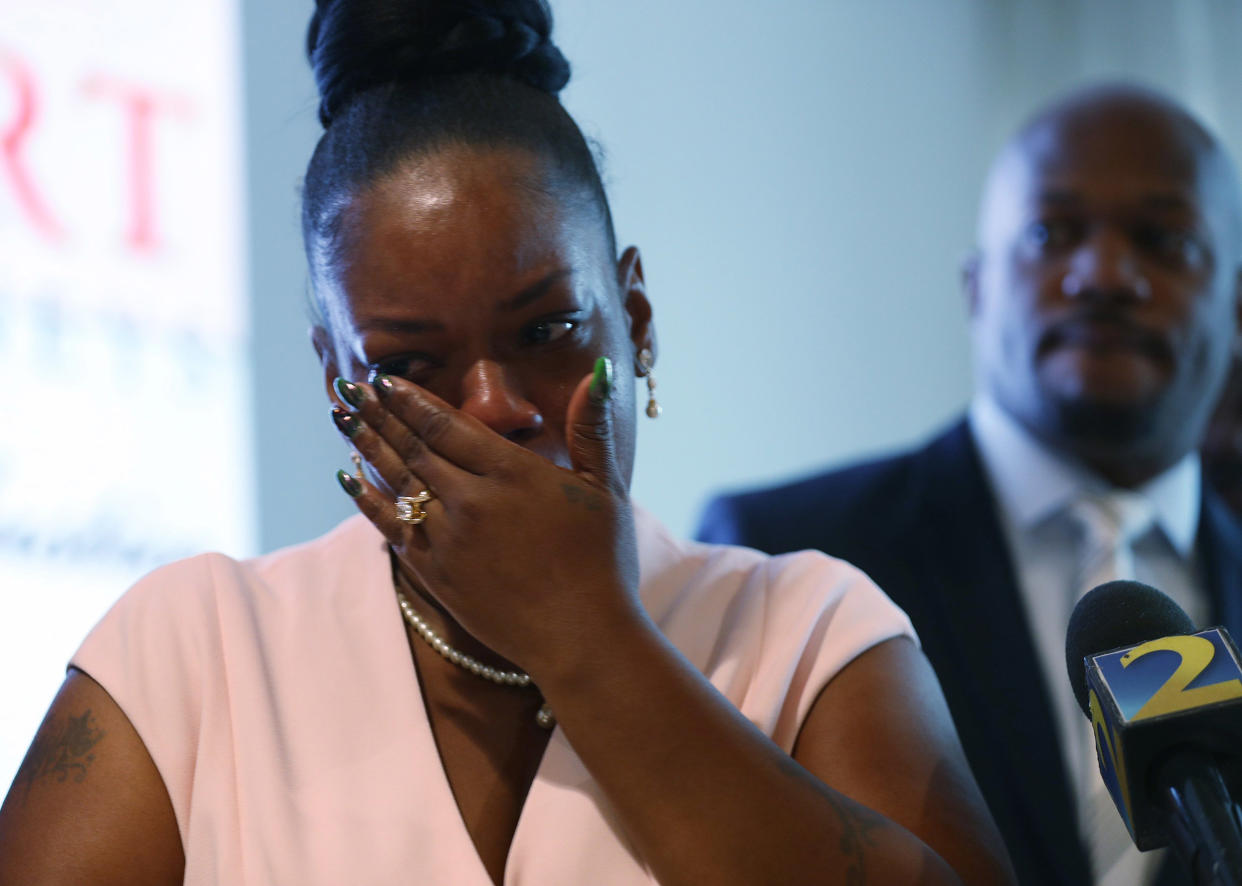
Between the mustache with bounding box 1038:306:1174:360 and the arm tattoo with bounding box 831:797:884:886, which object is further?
the mustache with bounding box 1038:306:1174:360

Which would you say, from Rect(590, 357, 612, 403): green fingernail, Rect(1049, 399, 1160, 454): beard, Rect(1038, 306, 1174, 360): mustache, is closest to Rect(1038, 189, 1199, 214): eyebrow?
Rect(1038, 306, 1174, 360): mustache

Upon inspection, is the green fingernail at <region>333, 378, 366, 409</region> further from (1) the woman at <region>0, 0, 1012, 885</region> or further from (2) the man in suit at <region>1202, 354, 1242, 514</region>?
(2) the man in suit at <region>1202, 354, 1242, 514</region>

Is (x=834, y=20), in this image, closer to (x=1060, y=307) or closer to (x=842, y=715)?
(x=1060, y=307)

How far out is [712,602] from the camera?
161cm

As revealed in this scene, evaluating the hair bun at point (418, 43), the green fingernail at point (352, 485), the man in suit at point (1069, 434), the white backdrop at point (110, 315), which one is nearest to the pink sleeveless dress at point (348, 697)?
the green fingernail at point (352, 485)

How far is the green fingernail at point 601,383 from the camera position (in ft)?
4.25

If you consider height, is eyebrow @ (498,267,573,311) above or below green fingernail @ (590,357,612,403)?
above

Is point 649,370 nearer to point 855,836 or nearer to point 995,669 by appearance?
point 855,836

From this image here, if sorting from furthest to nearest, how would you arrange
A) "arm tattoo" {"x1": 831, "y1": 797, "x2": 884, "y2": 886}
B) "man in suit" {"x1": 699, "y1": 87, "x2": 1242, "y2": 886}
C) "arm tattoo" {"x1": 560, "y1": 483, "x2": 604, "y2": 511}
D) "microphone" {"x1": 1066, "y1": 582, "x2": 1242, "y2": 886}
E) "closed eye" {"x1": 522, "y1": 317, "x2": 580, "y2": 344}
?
"man in suit" {"x1": 699, "y1": 87, "x2": 1242, "y2": 886} → "closed eye" {"x1": 522, "y1": 317, "x2": 580, "y2": 344} → "arm tattoo" {"x1": 560, "y1": 483, "x2": 604, "y2": 511} → "arm tattoo" {"x1": 831, "y1": 797, "x2": 884, "y2": 886} → "microphone" {"x1": 1066, "y1": 582, "x2": 1242, "y2": 886}

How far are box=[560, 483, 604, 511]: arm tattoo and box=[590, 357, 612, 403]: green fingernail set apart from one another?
0.28 feet

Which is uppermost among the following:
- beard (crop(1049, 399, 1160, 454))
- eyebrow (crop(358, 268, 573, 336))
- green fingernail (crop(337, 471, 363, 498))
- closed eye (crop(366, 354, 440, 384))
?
eyebrow (crop(358, 268, 573, 336))

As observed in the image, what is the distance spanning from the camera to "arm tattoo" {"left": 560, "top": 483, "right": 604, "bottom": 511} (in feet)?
4.29

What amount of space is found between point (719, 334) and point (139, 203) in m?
1.89

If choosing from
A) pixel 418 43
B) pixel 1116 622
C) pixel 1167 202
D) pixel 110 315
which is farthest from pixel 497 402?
pixel 1167 202
